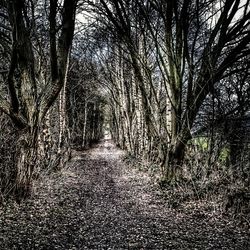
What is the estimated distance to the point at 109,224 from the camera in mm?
7191

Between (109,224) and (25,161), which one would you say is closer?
(109,224)

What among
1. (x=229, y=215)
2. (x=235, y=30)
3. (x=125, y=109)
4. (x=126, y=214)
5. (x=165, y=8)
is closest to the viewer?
(x=229, y=215)

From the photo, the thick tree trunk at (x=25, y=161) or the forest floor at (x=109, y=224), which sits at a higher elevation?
the thick tree trunk at (x=25, y=161)

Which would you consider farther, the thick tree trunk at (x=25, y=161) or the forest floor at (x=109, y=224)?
the thick tree trunk at (x=25, y=161)

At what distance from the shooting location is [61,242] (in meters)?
5.95

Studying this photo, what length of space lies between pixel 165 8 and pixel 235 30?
278cm

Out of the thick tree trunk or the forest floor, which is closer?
the forest floor

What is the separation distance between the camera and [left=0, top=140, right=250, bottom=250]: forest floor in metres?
5.93

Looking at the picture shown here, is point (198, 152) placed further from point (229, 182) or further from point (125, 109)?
point (125, 109)

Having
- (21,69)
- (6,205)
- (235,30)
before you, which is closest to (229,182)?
(235,30)

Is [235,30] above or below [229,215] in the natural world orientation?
above

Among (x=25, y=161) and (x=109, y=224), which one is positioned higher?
(x=25, y=161)

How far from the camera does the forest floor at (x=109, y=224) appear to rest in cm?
593

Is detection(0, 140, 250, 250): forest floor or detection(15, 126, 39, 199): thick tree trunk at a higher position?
detection(15, 126, 39, 199): thick tree trunk
